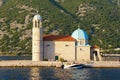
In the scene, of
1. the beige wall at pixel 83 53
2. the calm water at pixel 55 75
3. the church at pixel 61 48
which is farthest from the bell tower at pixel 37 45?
the calm water at pixel 55 75

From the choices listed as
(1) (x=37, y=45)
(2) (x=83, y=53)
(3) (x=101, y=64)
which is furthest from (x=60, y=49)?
(3) (x=101, y=64)

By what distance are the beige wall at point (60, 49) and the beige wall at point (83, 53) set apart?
1337mm

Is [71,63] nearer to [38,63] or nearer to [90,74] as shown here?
[38,63]

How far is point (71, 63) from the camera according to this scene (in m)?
117

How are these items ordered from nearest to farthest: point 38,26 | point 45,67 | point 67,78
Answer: point 67,78
point 45,67
point 38,26

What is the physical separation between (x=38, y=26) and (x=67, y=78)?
37.7 m

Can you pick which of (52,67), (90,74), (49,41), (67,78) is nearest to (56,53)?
(49,41)

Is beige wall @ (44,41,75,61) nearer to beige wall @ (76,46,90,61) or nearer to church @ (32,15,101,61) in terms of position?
church @ (32,15,101,61)

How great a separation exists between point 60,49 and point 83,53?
628 centimetres

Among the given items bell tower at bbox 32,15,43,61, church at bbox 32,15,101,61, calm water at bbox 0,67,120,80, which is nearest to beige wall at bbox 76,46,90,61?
church at bbox 32,15,101,61

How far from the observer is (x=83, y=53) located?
128 m

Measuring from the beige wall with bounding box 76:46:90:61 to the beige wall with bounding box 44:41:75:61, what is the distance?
1.34 metres

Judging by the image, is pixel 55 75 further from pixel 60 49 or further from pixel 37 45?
pixel 60 49

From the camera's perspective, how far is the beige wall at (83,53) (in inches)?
5034
